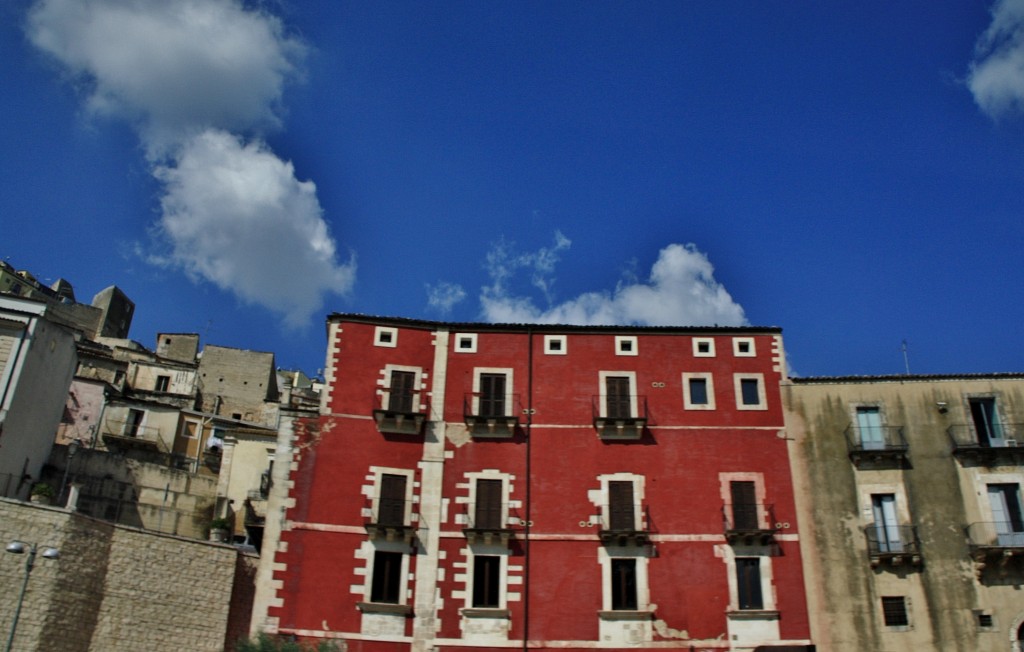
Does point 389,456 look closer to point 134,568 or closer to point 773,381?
point 134,568

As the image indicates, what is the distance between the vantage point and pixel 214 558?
118 feet

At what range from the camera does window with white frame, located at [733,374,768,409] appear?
125ft

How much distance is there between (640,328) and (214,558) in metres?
20.0

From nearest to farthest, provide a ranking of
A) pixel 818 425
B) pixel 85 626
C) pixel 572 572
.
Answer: pixel 85 626
pixel 572 572
pixel 818 425

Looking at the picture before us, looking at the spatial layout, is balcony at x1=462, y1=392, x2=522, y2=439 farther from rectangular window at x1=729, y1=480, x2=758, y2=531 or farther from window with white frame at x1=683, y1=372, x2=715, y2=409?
rectangular window at x1=729, y1=480, x2=758, y2=531

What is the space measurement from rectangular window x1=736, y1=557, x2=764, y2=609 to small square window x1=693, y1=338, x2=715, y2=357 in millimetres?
8761

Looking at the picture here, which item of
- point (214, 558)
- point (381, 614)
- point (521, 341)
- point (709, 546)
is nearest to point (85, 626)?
point (214, 558)

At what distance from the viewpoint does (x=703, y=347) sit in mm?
39312

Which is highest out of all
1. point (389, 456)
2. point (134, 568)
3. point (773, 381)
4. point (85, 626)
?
point (773, 381)

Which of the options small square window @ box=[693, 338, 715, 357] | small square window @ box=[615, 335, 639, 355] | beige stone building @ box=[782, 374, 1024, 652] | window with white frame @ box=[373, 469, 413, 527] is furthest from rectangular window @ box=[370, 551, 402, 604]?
beige stone building @ box=[782, 374, 1024, 652]

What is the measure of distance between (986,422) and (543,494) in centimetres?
1832

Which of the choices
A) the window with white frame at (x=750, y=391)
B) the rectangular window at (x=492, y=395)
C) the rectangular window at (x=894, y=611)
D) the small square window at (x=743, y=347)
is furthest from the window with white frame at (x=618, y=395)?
the rectangular window at (x=894, y=611)

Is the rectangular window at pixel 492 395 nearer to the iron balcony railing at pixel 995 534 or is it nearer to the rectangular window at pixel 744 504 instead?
the rectangular window at pixel 744 504

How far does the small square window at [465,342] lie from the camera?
39.5 meters
